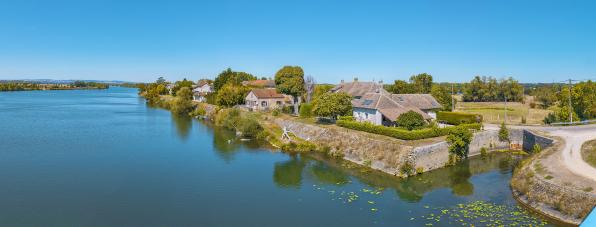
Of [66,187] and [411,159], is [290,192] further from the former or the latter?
[66,187]

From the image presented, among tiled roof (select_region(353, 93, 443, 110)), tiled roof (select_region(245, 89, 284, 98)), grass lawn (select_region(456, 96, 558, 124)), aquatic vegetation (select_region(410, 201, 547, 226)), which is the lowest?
aquatic vegetation (select_region(410, 201, 547, 226))

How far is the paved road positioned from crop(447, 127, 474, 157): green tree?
7.44 meters

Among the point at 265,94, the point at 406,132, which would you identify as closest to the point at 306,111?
the point at 265,94

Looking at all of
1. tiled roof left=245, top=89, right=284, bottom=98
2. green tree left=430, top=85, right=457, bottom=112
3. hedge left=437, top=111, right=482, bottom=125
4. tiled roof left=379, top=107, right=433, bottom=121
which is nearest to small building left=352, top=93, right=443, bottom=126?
tiled roof left=379, top=107, right=433, bottom=121

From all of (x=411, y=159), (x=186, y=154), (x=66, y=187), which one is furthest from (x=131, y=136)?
(x=411, y=159)

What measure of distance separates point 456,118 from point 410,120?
1057cm

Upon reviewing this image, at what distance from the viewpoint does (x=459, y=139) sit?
101 feet

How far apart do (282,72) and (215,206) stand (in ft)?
140

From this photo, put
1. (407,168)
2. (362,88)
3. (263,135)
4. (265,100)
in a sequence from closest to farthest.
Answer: (407,168) < (263,135) < (362,88) < (265,100)

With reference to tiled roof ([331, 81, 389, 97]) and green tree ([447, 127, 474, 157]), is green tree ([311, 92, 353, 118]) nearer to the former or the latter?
tiled roof ([331, 81, 389, 97])

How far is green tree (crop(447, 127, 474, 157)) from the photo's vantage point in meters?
30.5

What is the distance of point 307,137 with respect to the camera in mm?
41156

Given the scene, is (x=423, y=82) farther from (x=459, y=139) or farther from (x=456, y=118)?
(x=459, y=139)

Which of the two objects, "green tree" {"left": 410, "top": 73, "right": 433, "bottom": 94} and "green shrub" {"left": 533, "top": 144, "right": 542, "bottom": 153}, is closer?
"green shrub" {"left": 533, "top": 144, "right": 542, "bottom": 153}
